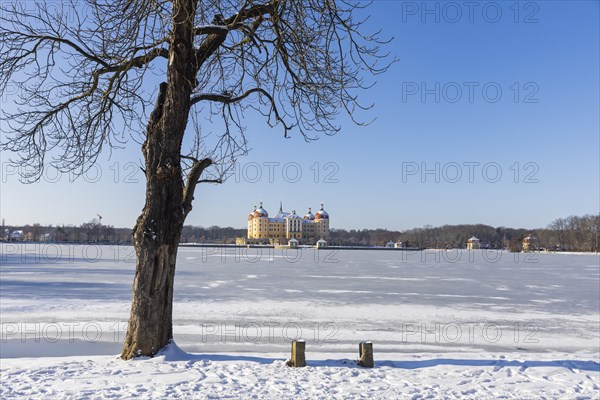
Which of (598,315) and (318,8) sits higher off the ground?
(318,8)

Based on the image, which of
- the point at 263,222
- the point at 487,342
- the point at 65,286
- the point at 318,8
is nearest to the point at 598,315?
the point at 487,342

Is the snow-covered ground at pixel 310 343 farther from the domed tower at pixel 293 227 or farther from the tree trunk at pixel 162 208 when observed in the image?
the domed tower at pixel 293 227

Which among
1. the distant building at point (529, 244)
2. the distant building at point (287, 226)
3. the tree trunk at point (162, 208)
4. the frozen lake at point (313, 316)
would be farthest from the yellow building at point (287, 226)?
the tree trunk at point (162, 208)

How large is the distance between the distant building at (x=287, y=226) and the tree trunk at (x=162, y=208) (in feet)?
382

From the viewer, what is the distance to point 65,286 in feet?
57.5

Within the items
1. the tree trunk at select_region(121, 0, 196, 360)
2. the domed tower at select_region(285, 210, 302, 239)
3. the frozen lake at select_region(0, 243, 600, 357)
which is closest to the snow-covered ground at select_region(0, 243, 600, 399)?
the frozen lake at select_region(0, 243, 600, 357)

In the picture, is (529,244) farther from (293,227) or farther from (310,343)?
(310,343)

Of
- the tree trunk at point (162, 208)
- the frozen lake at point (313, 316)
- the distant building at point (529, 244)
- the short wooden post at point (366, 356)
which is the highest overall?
the tree trunk at point (162, 208)

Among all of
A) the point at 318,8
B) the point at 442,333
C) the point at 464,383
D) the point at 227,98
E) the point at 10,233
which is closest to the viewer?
the point at 464,383

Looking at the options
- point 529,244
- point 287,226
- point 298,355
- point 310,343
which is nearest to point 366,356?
point 298,355

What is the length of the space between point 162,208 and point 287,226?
11937cm

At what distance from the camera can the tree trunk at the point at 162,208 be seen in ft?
22.9

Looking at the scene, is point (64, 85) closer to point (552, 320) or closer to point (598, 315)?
point (552, 320)

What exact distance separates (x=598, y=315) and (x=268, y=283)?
1149 centimetres
